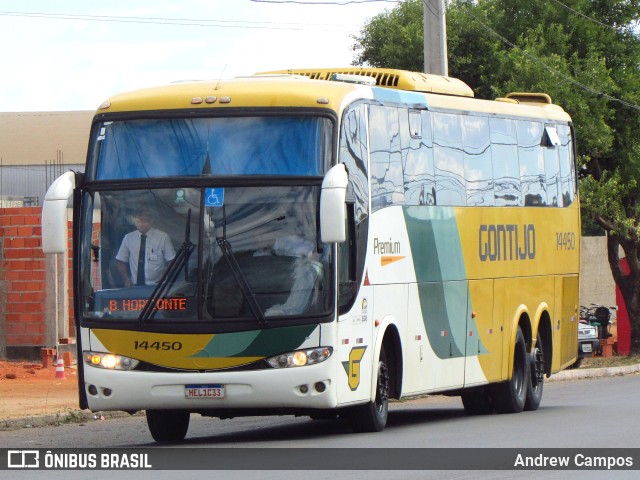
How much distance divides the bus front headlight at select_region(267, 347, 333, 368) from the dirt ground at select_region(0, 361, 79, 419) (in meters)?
5.25

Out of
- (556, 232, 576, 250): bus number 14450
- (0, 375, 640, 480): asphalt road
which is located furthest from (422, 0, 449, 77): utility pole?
(0, 375, 640, 480): asphalt road

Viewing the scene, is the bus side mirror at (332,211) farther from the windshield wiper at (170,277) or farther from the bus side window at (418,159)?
the bus side window at (418,159)

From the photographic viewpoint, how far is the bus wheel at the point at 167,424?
1455 centimetres

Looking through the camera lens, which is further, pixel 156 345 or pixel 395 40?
pixel 395 40

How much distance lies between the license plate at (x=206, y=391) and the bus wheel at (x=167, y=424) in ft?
4.82

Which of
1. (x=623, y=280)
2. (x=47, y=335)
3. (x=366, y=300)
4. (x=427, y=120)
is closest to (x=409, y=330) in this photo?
(x=366, y=300)

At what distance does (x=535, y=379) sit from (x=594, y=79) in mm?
13393

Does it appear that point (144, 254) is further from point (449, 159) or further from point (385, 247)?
point (449, 159)

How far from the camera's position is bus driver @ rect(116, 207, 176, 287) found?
13.2m

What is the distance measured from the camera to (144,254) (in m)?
13.2

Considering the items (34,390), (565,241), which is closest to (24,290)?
(34,390)

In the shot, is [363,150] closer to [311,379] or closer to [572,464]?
[311,379]

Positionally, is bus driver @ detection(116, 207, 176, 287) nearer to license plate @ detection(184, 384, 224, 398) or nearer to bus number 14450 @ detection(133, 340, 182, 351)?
bus number 14450 @ detection(133, 340, 182, 351)

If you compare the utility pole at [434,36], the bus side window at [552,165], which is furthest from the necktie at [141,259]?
the utility pole at [434,36]
